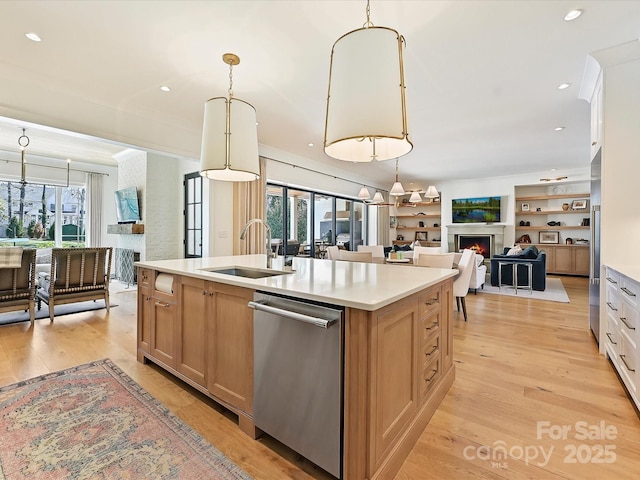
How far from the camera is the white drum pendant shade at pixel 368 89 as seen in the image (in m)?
1.36

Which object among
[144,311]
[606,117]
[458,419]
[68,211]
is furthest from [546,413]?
[68,211]

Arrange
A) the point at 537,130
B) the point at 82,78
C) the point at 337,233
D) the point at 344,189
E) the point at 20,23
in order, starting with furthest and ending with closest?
the point at 337,233
the point at 344,189
the point at 537,130
the point at 82,78
the point at 20,23

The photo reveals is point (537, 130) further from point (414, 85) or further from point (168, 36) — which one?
point (168, 36)

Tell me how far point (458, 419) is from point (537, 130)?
15.6ft

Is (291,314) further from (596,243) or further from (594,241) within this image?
(594,241)

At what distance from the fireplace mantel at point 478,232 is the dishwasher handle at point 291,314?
878 centimetres

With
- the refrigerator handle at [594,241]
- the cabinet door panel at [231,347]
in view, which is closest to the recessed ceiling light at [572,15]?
the refrigerator handle at [594,241]

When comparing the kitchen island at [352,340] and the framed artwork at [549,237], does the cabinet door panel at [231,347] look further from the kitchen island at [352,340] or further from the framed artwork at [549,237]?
the framed artwork at [549,237]

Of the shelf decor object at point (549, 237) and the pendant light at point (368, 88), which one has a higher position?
the pendant light at point (368, 88)

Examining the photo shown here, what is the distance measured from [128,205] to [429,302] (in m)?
6.50

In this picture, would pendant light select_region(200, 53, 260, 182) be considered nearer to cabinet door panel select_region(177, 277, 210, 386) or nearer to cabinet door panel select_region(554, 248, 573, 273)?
cabinet door panel select_region(177, 277, 210, 386)

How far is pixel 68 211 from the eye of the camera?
7.39m

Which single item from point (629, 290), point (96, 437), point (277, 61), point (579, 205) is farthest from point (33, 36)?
point (579, 205)

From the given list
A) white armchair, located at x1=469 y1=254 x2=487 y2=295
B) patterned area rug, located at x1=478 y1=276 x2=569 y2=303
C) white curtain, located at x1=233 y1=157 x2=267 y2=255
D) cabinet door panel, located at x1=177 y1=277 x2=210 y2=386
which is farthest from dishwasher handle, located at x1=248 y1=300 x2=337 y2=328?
patterned area rug, located at x1=478 y1=276 x2=569 y2=303
